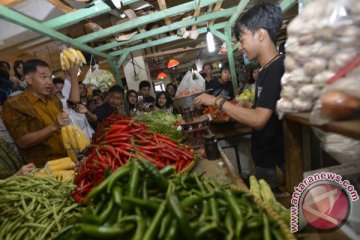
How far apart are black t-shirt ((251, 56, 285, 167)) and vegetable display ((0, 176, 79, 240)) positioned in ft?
6.26

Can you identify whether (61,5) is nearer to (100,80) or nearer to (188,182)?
(100,80)

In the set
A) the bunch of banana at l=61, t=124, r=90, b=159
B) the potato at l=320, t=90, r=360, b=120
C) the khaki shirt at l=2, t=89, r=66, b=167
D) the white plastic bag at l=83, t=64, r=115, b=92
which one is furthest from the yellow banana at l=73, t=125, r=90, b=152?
the white plastic bag at l=83, t=64, r=115, b=92

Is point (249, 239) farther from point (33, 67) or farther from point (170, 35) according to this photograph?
point (170, 35)

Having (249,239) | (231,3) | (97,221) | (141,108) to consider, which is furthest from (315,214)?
(231,3)

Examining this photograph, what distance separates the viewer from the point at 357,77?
3.03 feet

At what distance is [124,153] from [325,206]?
1.80 m

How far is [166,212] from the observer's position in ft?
4.37

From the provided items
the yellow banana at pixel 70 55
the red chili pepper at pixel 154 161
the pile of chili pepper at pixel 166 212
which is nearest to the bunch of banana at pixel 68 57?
the yellow banana at pixel 70 55

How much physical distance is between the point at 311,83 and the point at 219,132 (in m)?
3.70

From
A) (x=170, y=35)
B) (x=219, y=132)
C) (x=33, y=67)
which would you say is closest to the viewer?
(x=33, y=67)

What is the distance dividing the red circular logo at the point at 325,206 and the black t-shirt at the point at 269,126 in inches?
39.9

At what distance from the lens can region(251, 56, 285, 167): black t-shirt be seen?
2328mm

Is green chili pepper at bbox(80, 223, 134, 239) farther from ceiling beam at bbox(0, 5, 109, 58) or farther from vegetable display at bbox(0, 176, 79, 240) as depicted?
ceiling beam at bbox(0, 5, 109, 58)

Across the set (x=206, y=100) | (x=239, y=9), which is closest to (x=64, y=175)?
(x=206, y=100)
